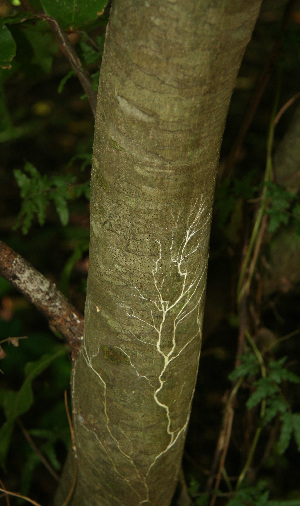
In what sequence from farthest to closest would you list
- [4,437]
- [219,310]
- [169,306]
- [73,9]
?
1. [219,310]
2. [4,437]
3. [73,9]
4. [169,306]

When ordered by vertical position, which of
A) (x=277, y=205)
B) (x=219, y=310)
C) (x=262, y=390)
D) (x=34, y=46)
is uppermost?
(x=34, y=46)

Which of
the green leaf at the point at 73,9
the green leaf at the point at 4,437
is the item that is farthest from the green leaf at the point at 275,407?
the green leaf at the point at 73,9

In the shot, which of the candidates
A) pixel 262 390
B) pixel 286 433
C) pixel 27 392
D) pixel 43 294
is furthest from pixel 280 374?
pixel 43 294

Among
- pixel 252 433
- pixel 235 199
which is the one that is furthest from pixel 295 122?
pixel 252 433

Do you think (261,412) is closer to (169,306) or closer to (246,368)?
(246,368)

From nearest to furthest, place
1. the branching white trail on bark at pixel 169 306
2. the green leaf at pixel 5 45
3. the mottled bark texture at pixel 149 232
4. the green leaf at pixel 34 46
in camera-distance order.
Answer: the mottled bark texture at pixel 149 232
the branching white trail on bark at pixel 169 306
the green leaf at pixel 5 45
the green leaf at pixel 34 46

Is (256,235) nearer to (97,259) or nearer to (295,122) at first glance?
(295,122)

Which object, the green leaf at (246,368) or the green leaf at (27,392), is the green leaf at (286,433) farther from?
the green leaf at (27,392)
